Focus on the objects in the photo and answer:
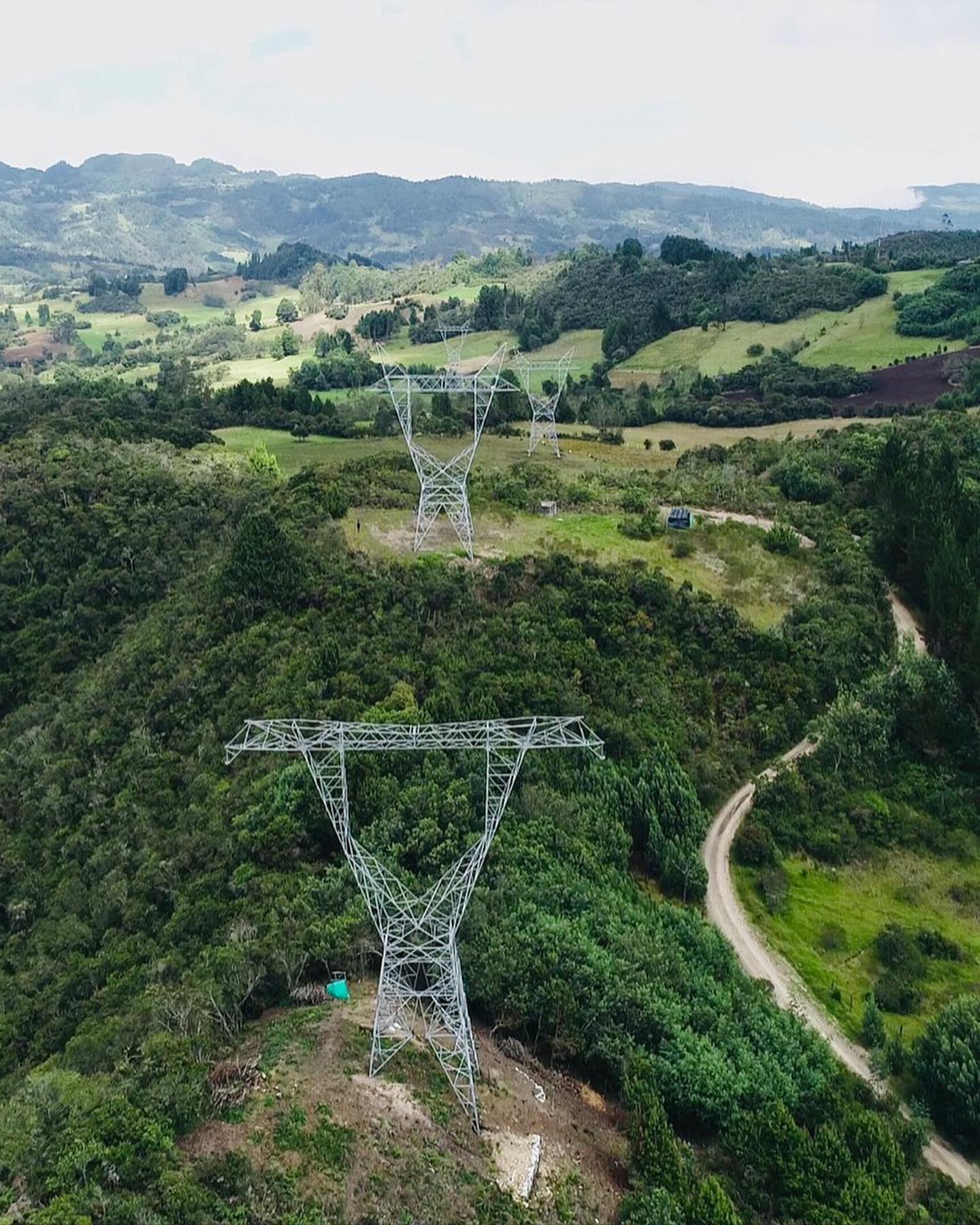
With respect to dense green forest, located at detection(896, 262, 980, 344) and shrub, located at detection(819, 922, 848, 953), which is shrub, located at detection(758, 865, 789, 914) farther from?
dense green forest, located at detection(896, 262, 980, 344)

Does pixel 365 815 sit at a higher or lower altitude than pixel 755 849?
higher

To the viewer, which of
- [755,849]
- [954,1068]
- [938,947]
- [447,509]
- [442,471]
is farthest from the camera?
[447,509]

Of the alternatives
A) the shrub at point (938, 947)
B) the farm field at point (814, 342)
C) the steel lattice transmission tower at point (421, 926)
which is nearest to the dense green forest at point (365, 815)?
the steel lattice transmission tower at point (421, 926)

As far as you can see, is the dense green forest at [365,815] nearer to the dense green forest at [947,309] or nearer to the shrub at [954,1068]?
the shrub at [954,1068]

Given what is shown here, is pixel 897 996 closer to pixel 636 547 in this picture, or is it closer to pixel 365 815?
pixel 365 815

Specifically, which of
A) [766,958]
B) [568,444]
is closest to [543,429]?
[568,444]
